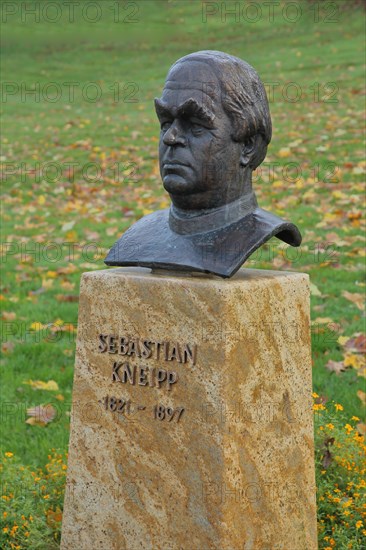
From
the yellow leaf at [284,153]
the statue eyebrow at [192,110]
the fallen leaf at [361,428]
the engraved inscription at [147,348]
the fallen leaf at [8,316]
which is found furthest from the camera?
the yellow leaf at [284,153]

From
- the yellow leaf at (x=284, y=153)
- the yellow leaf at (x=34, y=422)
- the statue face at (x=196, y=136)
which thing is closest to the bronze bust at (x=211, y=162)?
the statue face at (x=196, y=136)

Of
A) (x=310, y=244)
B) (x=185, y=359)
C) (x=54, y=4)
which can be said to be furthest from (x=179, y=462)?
(x=54, y=4)

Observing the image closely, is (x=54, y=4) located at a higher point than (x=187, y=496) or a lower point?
higher

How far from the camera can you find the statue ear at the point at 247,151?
3197mm

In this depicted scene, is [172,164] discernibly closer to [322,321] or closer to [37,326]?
[322,321]

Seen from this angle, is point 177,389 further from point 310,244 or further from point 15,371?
point 310,244

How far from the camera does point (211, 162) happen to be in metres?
3.10

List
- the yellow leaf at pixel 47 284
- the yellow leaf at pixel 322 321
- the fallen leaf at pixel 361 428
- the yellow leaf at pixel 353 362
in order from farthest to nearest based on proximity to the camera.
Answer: the yellow leaf at pixel 47 284 < the yellow leaf at pixel 322 321 < the yellow leaf at pixel 353 362 < the fallen leaf at pixel 361 428

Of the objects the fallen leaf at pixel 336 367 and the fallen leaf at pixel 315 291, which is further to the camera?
the fallen leaf at pixel 315 291

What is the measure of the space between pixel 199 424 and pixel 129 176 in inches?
293

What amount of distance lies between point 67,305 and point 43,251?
164 centimetres

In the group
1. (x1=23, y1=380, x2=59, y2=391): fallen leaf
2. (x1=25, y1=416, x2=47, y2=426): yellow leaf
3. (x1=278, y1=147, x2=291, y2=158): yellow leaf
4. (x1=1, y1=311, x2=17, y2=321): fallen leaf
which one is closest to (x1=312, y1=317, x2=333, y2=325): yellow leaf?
(x1=23, y1=380, x2=59, y2=391): fallen leaf

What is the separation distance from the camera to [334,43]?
59.5 feet

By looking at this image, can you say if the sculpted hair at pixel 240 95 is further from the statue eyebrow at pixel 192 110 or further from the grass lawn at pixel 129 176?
the grass lawn at pixel 129 176
